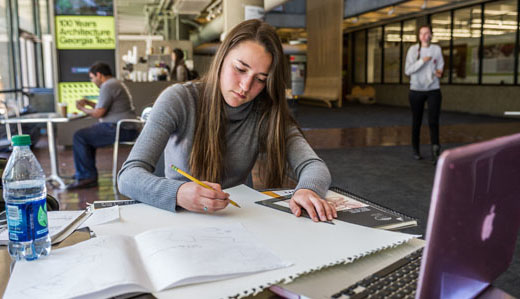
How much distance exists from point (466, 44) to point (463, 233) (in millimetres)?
12699

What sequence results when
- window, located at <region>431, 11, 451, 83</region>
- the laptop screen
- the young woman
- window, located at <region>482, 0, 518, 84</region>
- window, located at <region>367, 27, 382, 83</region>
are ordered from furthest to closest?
window, located at <region>367, 27, 382, 83</region> → window, located at <region>431, 11, 451, 83</region> → window, located at <region>482, 0, 518, 84</region> → the young woman → the laptop screen

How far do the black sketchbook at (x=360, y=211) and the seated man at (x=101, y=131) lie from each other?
3627 mm

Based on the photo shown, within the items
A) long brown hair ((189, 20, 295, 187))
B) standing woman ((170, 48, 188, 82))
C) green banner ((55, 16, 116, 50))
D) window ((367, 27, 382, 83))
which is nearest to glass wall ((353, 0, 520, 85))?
window ((367, 27, 382, 83))

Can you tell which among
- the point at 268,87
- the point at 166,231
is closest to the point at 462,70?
the point at 268,87

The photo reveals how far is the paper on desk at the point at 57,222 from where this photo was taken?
987 mm

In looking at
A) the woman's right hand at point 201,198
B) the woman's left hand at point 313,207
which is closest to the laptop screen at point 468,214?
the woman's left hand at point 313,207

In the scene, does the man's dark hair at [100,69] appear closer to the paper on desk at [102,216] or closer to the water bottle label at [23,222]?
the paper on desk at [102,216]

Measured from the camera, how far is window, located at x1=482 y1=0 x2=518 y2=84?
10.6m

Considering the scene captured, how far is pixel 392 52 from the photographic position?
611 inches

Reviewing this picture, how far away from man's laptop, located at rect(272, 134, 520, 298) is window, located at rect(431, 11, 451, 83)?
13003mm

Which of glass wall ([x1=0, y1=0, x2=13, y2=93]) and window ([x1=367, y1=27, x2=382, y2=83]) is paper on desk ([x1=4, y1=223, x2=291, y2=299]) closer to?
glass wall ([x1=0, y1=0, x2=13, y2=93])

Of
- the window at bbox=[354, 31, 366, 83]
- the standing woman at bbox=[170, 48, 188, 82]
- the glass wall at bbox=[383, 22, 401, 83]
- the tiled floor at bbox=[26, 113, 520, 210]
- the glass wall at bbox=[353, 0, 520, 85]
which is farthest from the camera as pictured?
the window at bbox=[354, 31, 366, 83]

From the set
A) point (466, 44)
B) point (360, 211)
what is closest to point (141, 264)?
point (360, 211)

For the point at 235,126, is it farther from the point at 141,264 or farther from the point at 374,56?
the point at 374,56
